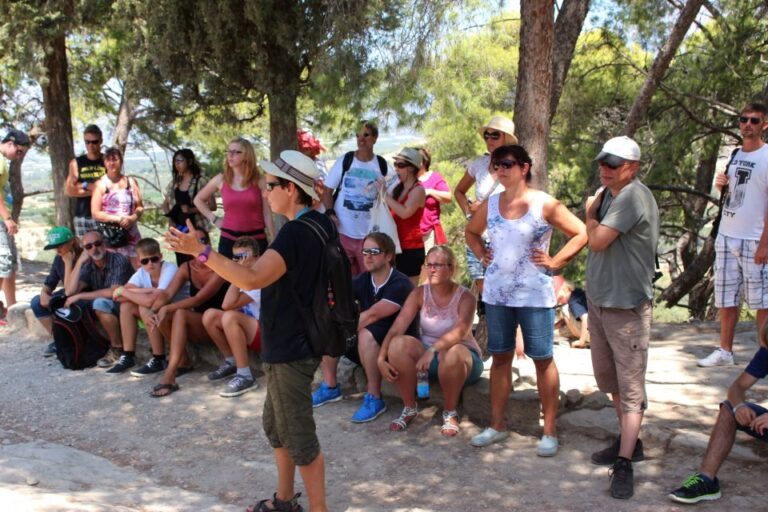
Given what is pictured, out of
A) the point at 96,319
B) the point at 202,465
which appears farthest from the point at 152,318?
the point at 202,465

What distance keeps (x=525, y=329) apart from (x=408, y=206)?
198 centimetres

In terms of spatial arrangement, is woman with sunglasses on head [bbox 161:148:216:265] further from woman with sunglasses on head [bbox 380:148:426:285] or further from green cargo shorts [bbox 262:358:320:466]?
green cargo shorts [bbox 262:358:320:466]

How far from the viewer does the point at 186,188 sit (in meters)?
7.27

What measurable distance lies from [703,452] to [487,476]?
3.93ft

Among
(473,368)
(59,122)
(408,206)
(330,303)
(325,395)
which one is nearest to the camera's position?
(330,303)

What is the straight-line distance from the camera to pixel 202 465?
194 inches

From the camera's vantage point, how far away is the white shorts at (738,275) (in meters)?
5.39

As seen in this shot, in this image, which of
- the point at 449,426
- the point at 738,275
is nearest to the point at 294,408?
the point at 449,426

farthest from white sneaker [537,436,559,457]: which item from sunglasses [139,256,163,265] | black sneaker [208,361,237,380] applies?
sunglasses [139,256,163,265]

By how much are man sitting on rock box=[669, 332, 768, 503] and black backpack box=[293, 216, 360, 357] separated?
5.94 feet

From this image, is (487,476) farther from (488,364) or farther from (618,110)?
(618,110)

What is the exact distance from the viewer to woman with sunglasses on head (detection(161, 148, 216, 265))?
7.26m

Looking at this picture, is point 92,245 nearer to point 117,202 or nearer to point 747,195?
point 117,202

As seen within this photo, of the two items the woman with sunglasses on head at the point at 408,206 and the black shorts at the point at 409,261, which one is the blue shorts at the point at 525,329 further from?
the black shorts at the point at 409,261
